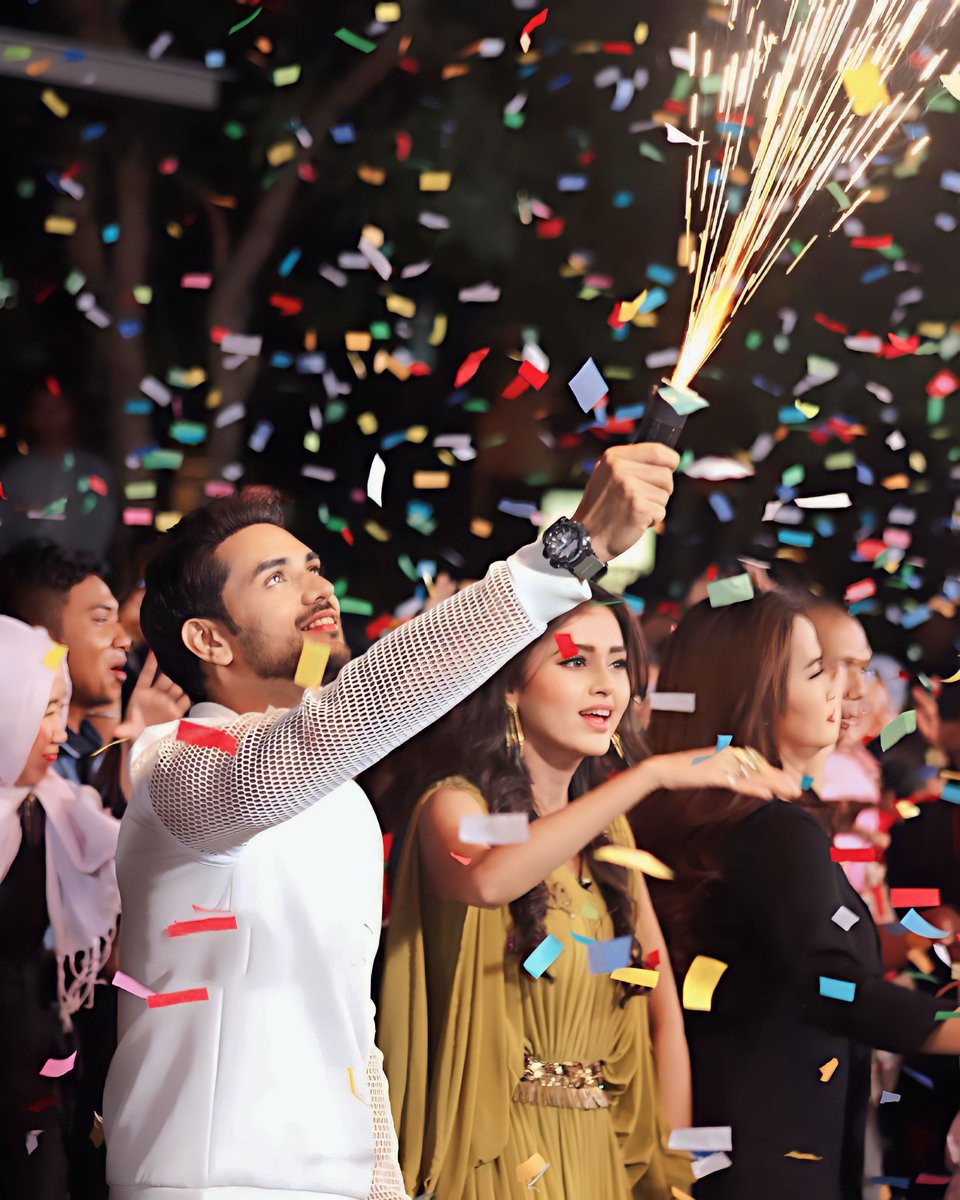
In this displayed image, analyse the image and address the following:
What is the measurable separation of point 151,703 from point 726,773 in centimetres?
105

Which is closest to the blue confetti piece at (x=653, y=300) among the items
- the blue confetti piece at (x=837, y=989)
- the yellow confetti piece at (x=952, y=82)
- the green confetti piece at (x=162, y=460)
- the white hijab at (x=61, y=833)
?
the green confetti piece at (x=162, y=460)

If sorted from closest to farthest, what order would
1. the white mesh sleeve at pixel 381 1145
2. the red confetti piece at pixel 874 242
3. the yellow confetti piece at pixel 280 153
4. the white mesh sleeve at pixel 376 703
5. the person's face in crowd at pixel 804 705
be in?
the white mesh sleeve at pixel 376 703
the white mesh sleeve at pixel 381 1145
the person's face in crowd at pixel 804 705
the yellow confetti piece at pixel 280 153
the red confetti piece at pixel 874 242

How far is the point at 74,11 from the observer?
4023mm

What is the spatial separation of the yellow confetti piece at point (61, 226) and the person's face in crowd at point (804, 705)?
7.63 ft

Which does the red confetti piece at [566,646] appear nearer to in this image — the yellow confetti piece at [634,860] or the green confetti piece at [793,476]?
the yellow confetti piece at [634,860]

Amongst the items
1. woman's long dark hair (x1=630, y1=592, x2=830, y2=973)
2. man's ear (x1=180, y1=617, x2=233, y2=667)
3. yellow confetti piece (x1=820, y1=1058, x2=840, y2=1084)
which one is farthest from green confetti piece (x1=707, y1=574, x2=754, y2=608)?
man's ear (x1=180, y1=617, x2=233, y2=667)

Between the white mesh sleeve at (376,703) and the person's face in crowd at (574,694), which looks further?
the person's face in crowd at (574,694)

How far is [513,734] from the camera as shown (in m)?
2.53

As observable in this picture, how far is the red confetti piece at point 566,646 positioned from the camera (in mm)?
2525

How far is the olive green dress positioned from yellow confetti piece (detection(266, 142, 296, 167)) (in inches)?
93.7

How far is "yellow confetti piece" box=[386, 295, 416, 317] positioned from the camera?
4.13 meters

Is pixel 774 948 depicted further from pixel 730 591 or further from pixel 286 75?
pixel 286 75

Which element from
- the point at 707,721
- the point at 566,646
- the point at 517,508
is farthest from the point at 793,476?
the point at 566,646

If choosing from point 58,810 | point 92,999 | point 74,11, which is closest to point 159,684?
point 58,810
